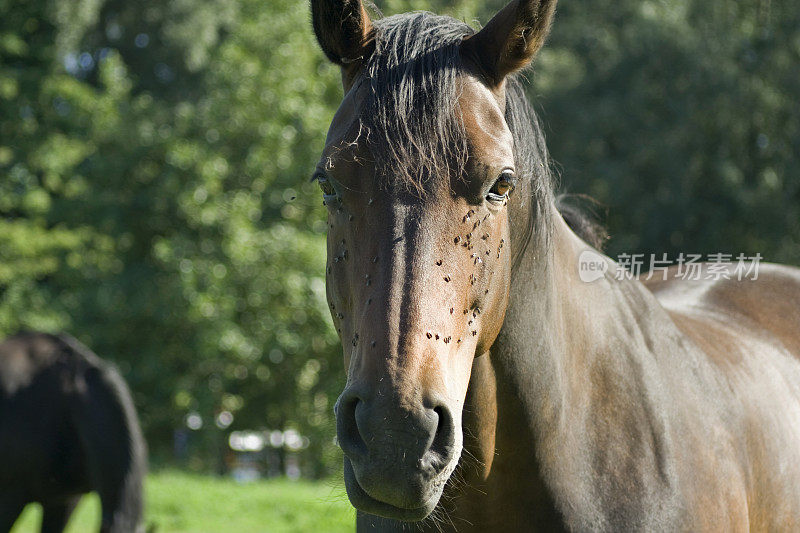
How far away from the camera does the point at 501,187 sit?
1934 mm

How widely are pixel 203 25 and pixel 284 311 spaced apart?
9838 mm

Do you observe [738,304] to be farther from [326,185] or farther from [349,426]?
[349,426]

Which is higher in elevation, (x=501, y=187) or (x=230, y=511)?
(x=501, y=187)

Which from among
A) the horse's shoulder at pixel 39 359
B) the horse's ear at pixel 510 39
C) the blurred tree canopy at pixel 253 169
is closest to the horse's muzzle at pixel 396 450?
the horse's ear at pixel 510 39

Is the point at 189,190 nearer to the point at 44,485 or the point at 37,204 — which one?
the point at 37,204

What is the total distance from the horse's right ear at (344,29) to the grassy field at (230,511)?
254 inches

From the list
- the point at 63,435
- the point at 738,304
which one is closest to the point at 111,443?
the point at 63,435

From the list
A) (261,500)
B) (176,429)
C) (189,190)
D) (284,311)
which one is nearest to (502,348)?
(261,500)

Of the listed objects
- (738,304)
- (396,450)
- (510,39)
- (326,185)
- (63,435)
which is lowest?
(63,435)

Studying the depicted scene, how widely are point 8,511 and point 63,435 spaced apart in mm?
697

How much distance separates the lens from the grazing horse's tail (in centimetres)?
552

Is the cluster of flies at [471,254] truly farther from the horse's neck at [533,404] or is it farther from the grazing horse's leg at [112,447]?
the grazing horse's leg at [112,447]

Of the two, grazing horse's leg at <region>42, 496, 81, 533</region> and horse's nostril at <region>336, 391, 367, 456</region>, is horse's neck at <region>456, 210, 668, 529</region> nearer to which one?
horse's nostril at <region>336, 391, 367, 456</region>

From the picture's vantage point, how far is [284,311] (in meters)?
15.0
